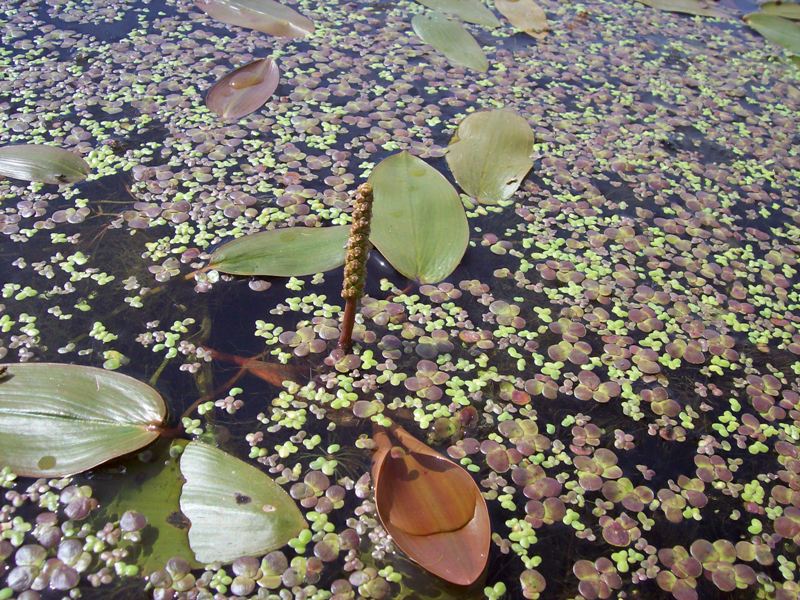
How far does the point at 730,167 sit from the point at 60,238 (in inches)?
70.6

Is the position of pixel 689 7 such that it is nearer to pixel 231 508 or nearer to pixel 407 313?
pixel 407 313

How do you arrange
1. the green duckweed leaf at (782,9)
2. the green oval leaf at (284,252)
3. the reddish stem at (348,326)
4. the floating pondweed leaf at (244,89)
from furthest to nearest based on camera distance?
1. the green duckweed leaf at (782,9)
2. the floating pondweed leaf at (244,89)
3. the green oval leaf at (284,252)
4. the reddish stem at (348,326)

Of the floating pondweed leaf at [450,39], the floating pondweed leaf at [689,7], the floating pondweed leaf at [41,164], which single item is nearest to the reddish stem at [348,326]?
the floating pondweed leaf at [41,164]

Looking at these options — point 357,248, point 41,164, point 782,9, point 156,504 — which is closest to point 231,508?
point 156,504

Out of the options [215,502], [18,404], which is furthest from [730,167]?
[18,404]

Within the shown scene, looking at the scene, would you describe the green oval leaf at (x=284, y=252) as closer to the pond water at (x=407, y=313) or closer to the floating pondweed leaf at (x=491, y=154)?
the pond water at (x=407, y=313)

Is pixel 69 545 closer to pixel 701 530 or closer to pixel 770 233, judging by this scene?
pixel 701 530

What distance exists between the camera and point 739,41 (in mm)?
2844

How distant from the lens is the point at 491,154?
1995mm

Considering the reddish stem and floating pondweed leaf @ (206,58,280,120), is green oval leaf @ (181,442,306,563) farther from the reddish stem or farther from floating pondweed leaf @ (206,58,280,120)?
floating pondweed leaf @ (206,58,280,120)

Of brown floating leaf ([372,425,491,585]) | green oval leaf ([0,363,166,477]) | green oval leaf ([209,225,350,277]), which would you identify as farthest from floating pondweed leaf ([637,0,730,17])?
green oval leaf ([0,363,166,477])

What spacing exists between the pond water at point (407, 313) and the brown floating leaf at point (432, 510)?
0.09ft

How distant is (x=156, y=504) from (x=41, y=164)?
3.30ft

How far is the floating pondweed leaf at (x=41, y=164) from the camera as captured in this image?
5.75ft
